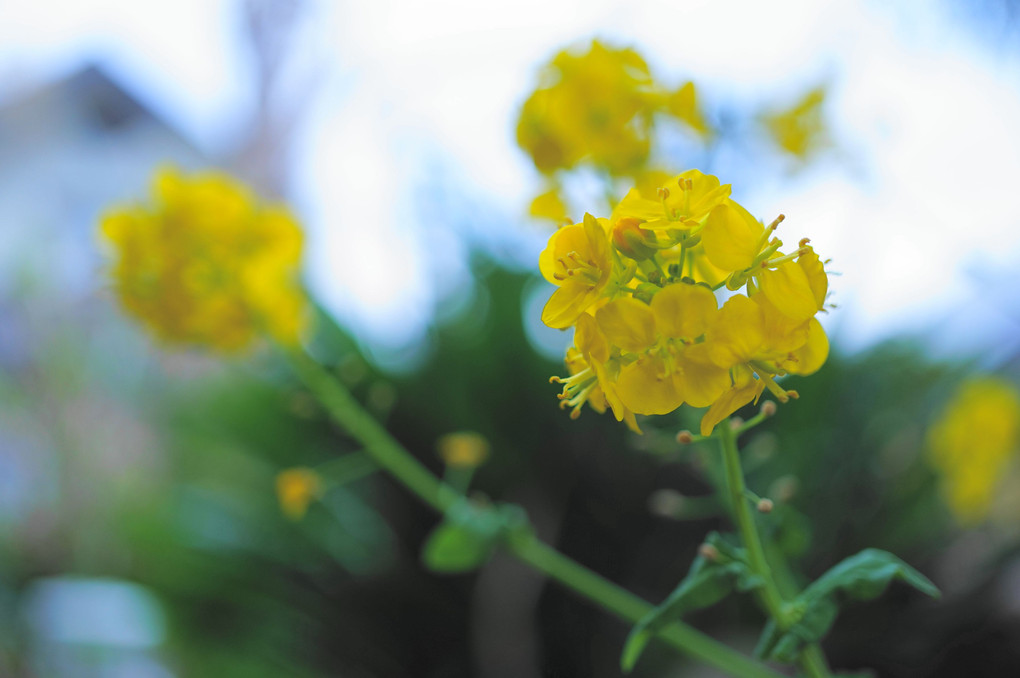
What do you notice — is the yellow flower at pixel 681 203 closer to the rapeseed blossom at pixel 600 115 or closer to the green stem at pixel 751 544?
the green stem at pixel 751 544

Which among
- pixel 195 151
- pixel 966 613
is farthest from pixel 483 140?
pixel 195 151

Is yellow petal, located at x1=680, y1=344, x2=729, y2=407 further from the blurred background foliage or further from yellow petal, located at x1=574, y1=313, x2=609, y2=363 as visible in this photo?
the blurred background foliage

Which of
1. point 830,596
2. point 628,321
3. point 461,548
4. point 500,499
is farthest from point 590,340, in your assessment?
point 500,499

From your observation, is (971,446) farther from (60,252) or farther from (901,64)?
(60,252)

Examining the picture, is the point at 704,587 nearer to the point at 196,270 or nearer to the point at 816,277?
the point at 816,277

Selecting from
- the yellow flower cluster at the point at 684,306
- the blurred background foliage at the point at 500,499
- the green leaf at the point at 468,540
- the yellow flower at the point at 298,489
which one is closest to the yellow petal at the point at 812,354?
the yellow flower cluster at the point at 684,306

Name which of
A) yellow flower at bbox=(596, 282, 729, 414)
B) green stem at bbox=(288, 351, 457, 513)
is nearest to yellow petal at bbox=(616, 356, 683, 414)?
yellow flower at bbox=(596, 282, 729, 414)
